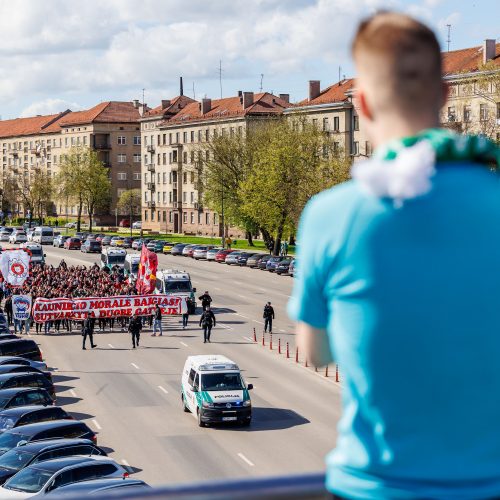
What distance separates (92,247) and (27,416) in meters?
78.0

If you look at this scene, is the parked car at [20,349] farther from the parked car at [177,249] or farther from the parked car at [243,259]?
the parked car at [177,249]

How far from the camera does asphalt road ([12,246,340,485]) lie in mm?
25578

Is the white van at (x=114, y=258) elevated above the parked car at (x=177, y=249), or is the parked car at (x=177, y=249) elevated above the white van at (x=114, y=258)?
the white van at (x=114, y=258)

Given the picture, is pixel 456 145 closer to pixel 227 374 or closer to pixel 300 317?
pixel 300 317

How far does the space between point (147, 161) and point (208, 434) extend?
123977 mm

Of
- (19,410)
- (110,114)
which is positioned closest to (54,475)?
(19,410)

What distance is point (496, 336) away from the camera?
8.77 feet

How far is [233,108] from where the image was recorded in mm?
127125

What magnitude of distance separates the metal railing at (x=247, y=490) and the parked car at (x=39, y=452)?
19.4 metres

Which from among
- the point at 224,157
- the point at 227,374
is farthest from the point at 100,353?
the point at 224,157

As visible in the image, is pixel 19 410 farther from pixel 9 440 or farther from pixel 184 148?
pixel 184 148

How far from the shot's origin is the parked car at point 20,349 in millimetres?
38281

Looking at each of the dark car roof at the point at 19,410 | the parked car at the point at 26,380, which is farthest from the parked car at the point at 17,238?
the dark car roof at the point at 19,410

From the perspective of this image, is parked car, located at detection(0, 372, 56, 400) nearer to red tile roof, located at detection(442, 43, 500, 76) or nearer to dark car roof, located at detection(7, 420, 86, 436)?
dark car roof, located at detection(7, 420, 86, 436)
